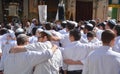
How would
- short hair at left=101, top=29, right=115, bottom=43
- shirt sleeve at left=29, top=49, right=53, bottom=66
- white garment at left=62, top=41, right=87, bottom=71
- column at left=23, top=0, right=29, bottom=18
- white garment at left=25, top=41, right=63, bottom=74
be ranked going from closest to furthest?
short hair at left=101, top=29, right=115, bottom=43 < shirt sleeve at left=29, top=49, right=53, bottom=66 < white garment at left=25, top=41, right=63, bottom=74 < white garment at left=62, top=41, right=87, bottom=71 < column at left=23, top=0, right=29, bottom=18

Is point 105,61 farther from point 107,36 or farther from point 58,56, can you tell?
point 58,56

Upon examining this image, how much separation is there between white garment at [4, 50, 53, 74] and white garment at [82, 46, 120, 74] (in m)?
0.89

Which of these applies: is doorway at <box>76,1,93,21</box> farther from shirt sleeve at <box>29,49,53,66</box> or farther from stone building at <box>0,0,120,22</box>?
shirt sleeve at <box>29,49,53,66</box>

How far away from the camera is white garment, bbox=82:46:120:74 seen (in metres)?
4.66

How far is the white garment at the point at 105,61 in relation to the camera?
15.3 ft

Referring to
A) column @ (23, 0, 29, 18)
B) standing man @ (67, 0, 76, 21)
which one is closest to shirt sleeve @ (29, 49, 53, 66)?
column @ (23, 0, 29, 18)

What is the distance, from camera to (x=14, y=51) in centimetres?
535

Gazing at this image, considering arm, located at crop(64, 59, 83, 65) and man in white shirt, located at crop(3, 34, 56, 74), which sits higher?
man in white shirt, located at crop(3, 34, 56, 74)

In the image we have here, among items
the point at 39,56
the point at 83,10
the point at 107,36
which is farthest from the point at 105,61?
the point at 83,10

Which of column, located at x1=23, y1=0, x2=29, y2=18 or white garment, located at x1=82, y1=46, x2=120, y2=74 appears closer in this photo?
white garment, located at x1=82, y1=46, x2=120, y2=74

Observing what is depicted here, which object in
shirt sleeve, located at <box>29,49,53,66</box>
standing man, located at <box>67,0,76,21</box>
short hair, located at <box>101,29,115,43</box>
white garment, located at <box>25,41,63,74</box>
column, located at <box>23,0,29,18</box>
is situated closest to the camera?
short hair, located at <box>101,29,115,43</box>

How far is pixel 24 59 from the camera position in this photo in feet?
17.5

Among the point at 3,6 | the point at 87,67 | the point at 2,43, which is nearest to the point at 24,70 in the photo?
the point at 87,67

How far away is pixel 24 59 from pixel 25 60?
2 cm
